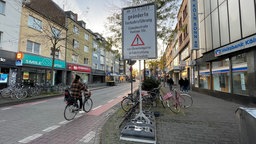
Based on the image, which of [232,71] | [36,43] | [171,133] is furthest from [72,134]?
[36,43]

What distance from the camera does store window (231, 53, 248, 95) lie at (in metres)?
9.98

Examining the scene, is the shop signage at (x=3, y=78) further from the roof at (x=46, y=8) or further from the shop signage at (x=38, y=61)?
the roof at (x=46, y=8)

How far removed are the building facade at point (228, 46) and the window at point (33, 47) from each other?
753 inches

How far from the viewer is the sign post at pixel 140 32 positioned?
172 inches

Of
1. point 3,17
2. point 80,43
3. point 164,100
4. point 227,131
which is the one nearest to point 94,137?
point 227,131

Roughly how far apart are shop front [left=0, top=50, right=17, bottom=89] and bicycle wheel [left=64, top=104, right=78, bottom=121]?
12269 mm

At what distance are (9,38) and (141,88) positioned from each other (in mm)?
14543

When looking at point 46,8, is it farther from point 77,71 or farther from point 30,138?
point 30,138

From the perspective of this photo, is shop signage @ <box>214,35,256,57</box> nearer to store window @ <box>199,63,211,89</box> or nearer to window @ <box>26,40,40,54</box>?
store window @ <box>199,63,211,89</box>

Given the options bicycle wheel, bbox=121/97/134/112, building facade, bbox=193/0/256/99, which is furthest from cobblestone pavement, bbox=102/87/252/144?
building facade, bbox=193/0/256/99

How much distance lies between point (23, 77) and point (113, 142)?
18.5 meters

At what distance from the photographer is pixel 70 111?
22.4 feet

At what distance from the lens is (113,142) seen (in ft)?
12.5

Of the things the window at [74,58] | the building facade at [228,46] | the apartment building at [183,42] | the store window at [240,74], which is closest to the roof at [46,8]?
the window at [74,58]
